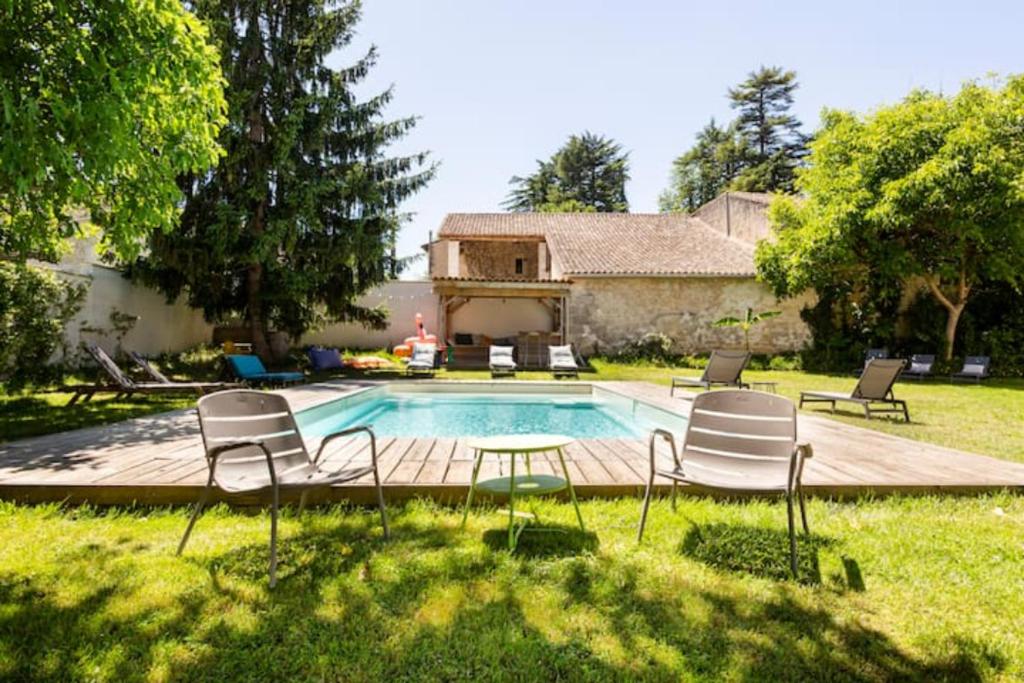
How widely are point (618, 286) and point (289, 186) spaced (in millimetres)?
11511

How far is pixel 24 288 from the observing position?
854 centimetres

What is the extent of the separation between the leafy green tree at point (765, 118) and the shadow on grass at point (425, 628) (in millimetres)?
41274

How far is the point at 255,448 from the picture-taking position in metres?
3.55

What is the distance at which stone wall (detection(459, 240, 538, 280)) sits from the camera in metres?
27.1

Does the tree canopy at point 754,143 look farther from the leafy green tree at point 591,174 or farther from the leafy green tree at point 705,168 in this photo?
the leafy green tree at point 591,174

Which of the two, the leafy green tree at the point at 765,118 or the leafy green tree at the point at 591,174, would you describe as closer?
the leafy green tree at the point at 765,118

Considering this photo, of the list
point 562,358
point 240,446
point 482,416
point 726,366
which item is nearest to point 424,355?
point 562,358

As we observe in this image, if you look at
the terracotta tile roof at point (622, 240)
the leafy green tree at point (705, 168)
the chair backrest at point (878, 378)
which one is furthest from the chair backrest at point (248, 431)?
the leafy green tree at point (705, 168)

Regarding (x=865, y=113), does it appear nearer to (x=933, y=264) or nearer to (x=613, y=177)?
(x=933, y=264)

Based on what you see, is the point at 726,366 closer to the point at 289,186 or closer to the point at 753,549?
the point at 753,549

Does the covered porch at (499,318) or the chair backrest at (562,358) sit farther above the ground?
the covered porch at (499,318)

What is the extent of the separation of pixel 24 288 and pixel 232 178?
21.8ft

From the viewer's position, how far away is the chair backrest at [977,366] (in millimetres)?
15180

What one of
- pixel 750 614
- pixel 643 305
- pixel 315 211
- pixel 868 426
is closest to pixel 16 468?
pixel 750 614
